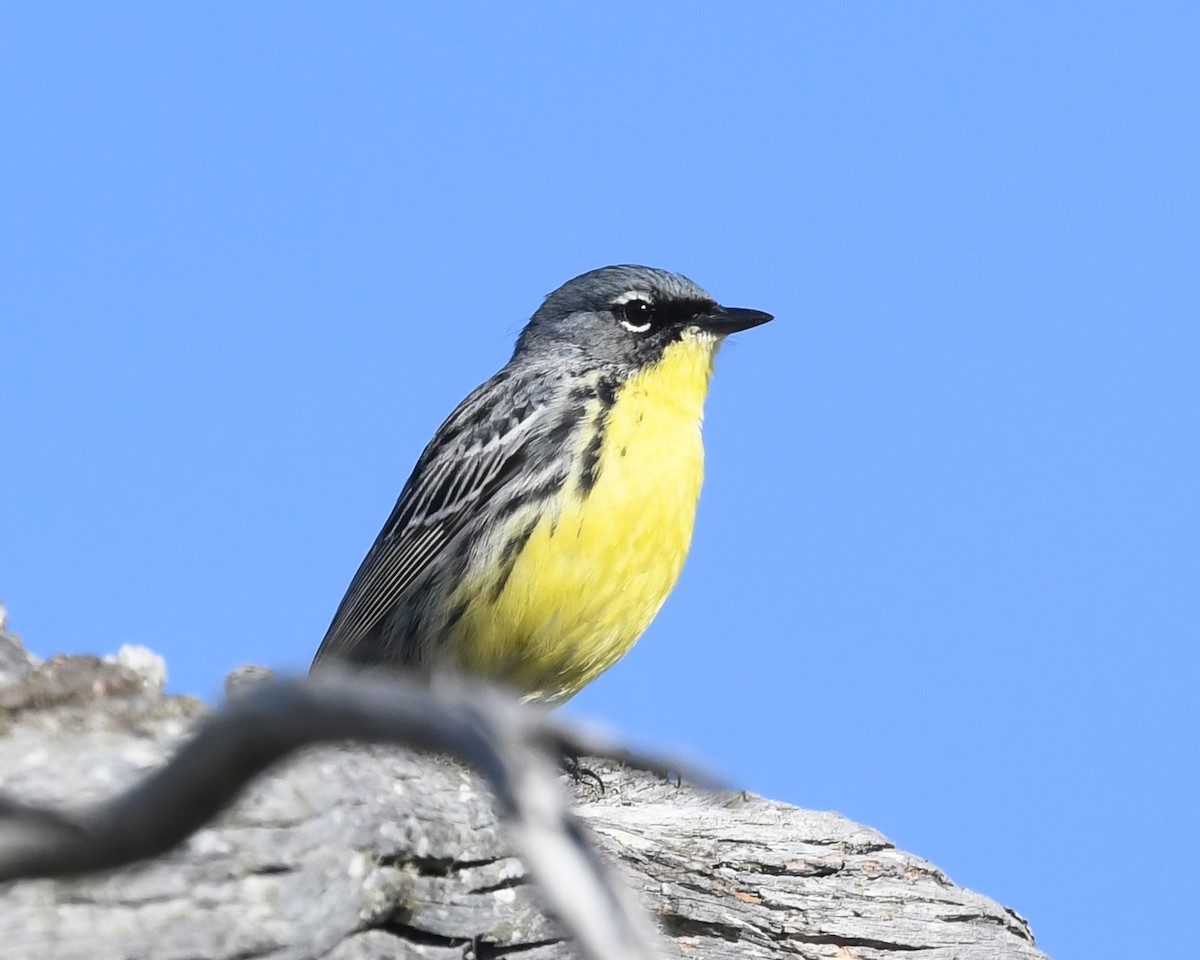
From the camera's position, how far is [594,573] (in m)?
9.26

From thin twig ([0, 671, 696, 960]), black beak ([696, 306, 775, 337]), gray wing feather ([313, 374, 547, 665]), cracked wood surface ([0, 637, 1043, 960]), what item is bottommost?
thin twig ([0, 671, 696, 960])

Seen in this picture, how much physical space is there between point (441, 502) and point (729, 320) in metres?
2.39

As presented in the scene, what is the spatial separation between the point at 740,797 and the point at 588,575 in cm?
177

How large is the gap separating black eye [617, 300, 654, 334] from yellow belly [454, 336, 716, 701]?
1.12 meters

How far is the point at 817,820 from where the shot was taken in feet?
31.0

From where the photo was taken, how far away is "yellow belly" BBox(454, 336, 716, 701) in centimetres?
927

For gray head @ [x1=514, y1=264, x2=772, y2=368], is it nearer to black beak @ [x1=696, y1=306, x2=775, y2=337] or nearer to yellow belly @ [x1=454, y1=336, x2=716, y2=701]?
black beak @ [x1=696, y1=306, x2=775, y2=337]

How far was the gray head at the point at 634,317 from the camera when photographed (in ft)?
35.1

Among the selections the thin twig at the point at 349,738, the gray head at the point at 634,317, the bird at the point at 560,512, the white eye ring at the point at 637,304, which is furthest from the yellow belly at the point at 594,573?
the thin twig at the point at 349,738

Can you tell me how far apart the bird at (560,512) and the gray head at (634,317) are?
0.01 m

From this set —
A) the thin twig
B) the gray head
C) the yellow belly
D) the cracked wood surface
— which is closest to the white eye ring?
the gray head

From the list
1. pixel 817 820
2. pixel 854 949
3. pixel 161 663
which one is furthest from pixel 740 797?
pixel 161 663

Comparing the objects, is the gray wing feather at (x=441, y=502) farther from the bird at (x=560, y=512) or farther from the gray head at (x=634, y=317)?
the gray head at (x=634, y=317)

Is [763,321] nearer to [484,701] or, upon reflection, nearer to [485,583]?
[485,583]
